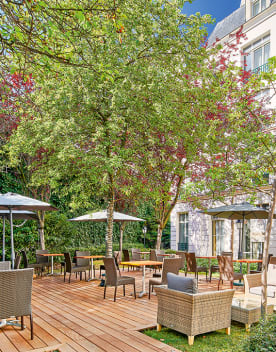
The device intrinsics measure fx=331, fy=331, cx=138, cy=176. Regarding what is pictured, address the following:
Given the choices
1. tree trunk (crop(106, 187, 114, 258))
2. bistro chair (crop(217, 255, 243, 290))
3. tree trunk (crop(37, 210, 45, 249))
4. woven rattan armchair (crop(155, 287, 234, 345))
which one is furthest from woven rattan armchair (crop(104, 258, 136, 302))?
tree trunk (crop(37, 210, 45, 249))

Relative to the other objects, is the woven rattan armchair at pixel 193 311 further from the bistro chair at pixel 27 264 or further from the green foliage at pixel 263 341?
the bistro chair at pixel 27 264

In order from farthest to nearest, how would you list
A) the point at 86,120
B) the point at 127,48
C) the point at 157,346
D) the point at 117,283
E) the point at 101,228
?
the point at 101,228 < the point at 86,120 < the point at 127,48 < the point at 117,283 < the point at 157,346

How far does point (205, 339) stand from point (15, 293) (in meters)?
2.62

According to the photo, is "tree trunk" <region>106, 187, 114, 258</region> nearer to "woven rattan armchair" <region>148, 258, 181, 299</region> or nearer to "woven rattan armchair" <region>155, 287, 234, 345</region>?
"woven rattan armchair" <region>148, 258, 181, 299</region>

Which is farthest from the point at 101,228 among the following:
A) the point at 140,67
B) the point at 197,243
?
the point at 140,67

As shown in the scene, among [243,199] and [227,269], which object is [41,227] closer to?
[227,269]

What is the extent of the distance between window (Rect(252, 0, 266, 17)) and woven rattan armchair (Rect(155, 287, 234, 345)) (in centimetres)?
1393

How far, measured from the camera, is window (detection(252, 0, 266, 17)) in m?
14.5

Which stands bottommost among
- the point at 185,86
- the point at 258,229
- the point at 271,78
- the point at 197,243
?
the point at 197,243

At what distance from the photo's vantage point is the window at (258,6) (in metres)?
14.5

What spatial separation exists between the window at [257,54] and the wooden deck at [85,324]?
11.0m

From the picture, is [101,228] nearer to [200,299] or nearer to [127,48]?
[127,48]

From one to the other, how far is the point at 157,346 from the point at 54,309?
281cm

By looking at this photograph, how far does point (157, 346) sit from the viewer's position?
4156mm
